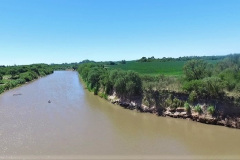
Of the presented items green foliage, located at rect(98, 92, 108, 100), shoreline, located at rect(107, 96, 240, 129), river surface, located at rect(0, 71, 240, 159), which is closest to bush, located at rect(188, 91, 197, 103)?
shoreline, located at rect(107, 96, 240, 129)

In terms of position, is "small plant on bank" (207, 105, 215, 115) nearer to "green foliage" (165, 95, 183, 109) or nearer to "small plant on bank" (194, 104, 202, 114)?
"small plant on bank" (194, 104, 202, 114)

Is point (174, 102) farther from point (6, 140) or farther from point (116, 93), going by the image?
point (6, 140)

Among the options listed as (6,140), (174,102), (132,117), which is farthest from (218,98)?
(6,140)

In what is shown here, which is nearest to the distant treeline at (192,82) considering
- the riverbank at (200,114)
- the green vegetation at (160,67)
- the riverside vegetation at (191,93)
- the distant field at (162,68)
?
the riverside vegetation at (191,93)

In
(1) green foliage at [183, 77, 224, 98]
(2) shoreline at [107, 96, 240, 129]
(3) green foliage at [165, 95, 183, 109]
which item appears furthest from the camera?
(3) green foliage at [165, 95, 183, 109]

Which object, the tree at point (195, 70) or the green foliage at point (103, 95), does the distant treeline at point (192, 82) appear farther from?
the green foliage at point (103, 95)

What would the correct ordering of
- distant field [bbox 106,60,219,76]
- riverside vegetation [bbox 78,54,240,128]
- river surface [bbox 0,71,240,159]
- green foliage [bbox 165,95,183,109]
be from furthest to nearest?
distant field [bbox 106,60,219,76] → green foliage [bbox 165,95,183,109] → riverside vegetation [bbox 78,54,240,128] → river surface [bbox 0,71,240,159]
